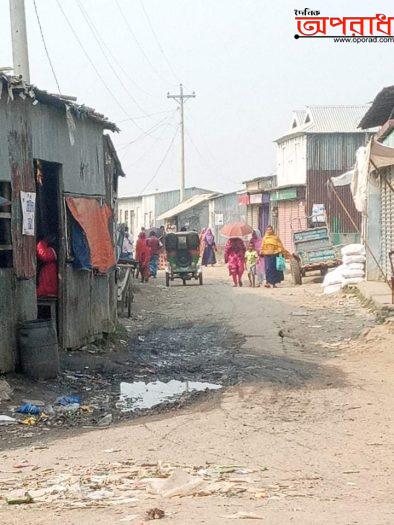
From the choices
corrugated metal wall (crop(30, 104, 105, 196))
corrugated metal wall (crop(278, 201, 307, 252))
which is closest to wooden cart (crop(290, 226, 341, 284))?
corrugated metal wall (crop(278, 201, 307, 252))

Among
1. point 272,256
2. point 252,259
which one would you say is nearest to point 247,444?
point 272,256

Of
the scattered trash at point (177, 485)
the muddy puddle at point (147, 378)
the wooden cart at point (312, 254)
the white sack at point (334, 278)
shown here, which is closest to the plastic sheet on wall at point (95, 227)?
the muddy puddle at point (147, 378)

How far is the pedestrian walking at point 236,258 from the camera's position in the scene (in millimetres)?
26250

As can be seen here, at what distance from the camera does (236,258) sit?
86.5ft

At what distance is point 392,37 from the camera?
17109 mm

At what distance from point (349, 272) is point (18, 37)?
9997mm

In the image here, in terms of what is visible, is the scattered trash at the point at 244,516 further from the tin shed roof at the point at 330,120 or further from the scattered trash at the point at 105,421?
the tin shed roof at the point at 330,120

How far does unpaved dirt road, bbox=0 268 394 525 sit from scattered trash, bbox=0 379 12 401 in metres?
1.34

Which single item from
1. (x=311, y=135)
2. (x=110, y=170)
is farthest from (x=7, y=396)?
(x=311, y=135)

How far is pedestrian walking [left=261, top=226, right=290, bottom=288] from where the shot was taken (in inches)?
984

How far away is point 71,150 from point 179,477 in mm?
7500

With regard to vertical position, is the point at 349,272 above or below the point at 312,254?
below

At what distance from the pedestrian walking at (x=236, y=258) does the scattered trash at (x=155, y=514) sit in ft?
68.2

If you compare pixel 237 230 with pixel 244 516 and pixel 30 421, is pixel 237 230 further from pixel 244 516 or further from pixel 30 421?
Result: pixel 244 516
